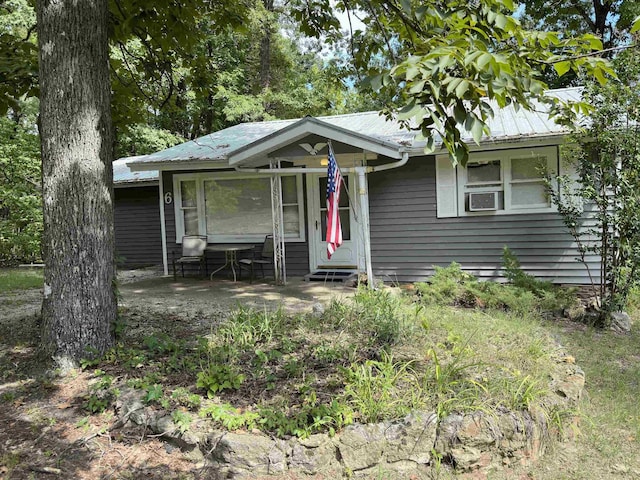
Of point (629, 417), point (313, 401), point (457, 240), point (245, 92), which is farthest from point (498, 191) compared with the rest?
point (245, 92)

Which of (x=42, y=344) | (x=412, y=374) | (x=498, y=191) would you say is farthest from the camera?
(x=498, y=191)

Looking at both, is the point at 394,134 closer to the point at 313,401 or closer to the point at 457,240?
the point at 457,240

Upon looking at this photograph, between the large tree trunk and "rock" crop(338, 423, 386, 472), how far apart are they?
90.6 inches

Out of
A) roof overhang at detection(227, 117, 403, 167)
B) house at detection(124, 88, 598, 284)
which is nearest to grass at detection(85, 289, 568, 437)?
house at detection(124, 88, 598, 284)

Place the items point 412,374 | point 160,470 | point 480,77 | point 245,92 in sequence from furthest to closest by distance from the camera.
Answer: point 245,92
point 412,374
point 160,470
point 480,77

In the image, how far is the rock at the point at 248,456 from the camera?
2.79 meters

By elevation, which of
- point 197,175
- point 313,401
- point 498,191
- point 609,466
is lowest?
point 609,466

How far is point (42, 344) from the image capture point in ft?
13.0

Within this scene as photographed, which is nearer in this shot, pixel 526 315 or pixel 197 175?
pixel 526 315

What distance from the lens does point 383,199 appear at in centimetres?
900

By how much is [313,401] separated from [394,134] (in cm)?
674

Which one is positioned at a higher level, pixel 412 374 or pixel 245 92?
pixel 245 92

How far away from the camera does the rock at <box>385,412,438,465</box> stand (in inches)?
116

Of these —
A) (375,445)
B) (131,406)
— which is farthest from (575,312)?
(131,406)
